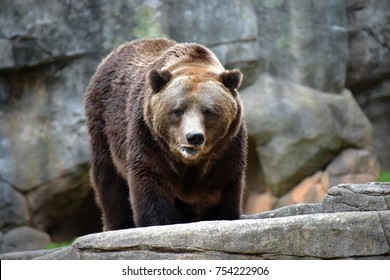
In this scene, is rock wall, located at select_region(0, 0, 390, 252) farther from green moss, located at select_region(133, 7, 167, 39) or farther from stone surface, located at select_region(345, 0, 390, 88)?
stone surface, located at select_region(345, 0, 390, 88)

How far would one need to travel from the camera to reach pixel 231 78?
8.30 meters

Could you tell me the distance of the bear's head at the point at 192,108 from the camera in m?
8.00

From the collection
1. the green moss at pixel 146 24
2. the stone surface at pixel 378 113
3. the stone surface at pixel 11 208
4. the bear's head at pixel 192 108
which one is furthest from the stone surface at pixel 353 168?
the bear's head at pixel 192 108

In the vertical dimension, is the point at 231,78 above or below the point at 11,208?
above

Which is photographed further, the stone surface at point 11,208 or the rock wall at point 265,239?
the stone surface at point 11,208

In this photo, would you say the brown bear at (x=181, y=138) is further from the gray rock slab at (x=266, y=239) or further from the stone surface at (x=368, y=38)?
the stone surface at (x=368, y=38)

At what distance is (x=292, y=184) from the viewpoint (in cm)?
1516

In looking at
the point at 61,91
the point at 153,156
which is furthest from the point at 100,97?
the point at 61,91

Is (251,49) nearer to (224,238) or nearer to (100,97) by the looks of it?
(100,97)

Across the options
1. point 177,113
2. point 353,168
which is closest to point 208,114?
point 177,113

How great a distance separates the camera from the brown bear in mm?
→ 8086

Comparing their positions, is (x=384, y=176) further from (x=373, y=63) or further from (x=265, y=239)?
(x=265, y=239)

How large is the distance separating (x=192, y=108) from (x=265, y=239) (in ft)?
6.40

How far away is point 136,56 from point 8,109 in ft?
19.1
